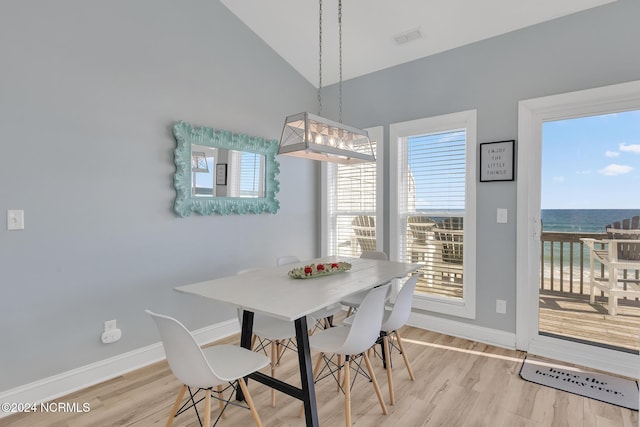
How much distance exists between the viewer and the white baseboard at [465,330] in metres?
3.01

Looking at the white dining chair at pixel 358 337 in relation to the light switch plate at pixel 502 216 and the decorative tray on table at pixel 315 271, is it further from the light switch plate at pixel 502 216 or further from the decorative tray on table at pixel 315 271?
the light switch plate at pixel 502 216

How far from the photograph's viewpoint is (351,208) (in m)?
4.11

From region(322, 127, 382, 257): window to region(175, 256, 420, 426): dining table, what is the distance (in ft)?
4.65

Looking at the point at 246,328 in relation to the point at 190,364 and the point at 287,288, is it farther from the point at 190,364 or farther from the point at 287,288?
the point at 190,364

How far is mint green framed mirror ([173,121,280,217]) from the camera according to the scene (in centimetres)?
290

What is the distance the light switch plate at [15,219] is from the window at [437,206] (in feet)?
9.99

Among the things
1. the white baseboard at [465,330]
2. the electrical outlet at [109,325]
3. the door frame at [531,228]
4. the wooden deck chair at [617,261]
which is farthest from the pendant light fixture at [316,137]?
the wooden deck chair at [617,261]

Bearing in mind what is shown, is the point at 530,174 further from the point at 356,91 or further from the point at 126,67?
the point at 126,67

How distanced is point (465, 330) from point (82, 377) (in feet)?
10.2

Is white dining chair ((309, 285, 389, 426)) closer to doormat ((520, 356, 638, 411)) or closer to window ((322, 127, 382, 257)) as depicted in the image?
doormat ((520, 356, 638, 411))

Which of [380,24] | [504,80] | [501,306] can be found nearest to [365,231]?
[501,306]

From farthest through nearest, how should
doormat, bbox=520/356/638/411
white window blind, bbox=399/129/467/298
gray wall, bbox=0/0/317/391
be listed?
white window blind, bbox=399/129/467/298 → doormat, bbox=520/356/638/411 → gray wall, bbox=0/0/317/391

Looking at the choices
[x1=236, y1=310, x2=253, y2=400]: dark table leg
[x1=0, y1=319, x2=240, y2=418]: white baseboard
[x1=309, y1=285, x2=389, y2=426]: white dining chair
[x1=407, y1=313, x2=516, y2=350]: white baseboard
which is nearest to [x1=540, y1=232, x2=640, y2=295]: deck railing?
[x1=407, y1=313, x2=516, y2=350]: white baseboard

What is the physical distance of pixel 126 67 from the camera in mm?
2570
